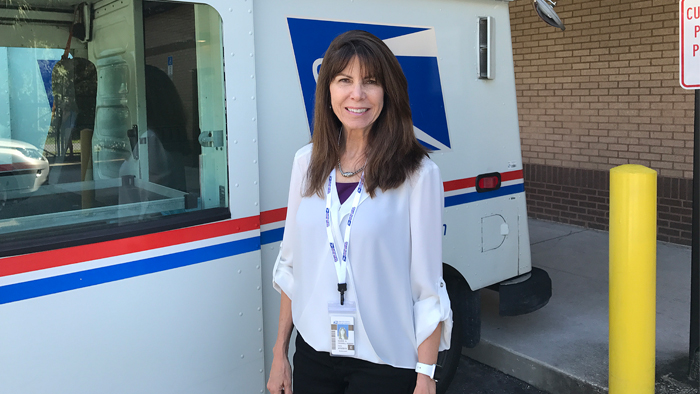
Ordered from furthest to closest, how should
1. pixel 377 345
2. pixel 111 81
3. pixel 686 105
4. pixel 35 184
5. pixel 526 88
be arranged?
1. pixel 526 88
2. pixel 686 105
3. pixel 111 81
4. pixel 35 184
5. pixel 377 345

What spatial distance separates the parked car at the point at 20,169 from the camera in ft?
7.50

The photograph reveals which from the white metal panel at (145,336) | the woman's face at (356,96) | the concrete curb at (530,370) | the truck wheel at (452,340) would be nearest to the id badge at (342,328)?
the woman's face at (356,96)

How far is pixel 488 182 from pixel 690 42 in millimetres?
1282

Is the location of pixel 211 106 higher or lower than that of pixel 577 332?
higher

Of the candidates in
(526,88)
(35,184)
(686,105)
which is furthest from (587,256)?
(35,184)

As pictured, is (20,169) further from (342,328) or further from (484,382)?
(484,382)

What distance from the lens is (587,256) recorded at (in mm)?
6875

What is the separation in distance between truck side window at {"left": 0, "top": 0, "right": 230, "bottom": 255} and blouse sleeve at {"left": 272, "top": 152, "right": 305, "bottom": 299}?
0.57m

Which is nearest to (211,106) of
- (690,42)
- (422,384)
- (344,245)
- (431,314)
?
(344,245)

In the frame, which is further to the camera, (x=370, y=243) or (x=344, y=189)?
(x=344, y=189)

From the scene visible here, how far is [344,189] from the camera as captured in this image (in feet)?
6.77

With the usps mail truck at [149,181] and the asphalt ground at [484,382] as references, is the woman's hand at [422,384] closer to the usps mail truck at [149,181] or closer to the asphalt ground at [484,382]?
the usps mail truck at [149,181]

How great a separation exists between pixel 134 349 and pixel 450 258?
5.93 ft

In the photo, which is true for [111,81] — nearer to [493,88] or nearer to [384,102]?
[384,102]
